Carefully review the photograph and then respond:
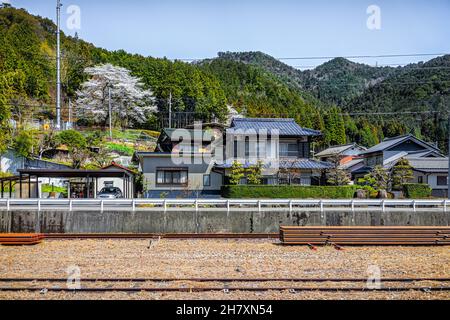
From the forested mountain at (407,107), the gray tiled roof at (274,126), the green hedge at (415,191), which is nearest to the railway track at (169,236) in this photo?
the gray tiled roof at (274,126)

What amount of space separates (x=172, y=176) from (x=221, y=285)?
78.6ft

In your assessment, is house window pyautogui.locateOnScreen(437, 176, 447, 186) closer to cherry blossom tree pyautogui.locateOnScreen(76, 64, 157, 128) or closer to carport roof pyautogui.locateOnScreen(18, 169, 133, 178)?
carport roof pyautogui.locateOnScreen(18, 169, 133, 178)

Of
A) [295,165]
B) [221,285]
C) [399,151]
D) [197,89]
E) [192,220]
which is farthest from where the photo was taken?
[197,89]

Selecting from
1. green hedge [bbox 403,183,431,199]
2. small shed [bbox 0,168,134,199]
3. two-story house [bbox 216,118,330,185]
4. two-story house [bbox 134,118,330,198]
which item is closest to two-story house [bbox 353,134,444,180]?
green hedge [bbox 403,183,431,199]

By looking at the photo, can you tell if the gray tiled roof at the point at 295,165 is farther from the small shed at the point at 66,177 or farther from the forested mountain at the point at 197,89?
the forested mountain at the point at 197,89

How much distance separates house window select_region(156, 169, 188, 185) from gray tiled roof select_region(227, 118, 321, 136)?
197 inches

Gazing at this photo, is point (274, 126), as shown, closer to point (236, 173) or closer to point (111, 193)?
point (236, 173)

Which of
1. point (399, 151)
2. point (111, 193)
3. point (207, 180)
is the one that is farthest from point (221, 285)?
point (399, 151)

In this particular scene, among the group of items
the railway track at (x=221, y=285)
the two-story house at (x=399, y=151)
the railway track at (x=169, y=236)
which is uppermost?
the two-story house at (x=399, y=151)

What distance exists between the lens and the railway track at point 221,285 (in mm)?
8711

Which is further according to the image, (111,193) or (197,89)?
(197,89)

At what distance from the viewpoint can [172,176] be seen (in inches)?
1288

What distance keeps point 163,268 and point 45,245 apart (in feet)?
21.7

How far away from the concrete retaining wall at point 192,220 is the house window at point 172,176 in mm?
13985
